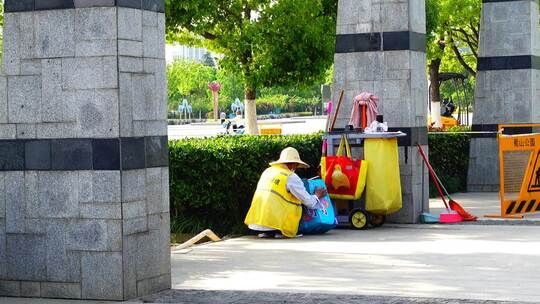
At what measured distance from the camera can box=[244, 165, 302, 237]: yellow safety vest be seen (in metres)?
14.4

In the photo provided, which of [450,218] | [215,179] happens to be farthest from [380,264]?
[450,218]

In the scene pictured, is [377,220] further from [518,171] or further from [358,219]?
[518,171]

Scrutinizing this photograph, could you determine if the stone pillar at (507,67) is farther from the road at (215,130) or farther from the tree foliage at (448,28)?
the road at (215,130)

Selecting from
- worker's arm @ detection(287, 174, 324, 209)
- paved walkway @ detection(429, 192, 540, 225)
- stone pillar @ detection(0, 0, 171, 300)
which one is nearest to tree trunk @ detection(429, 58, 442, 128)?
paved walkway @ detection(429, 192, 540, 225)

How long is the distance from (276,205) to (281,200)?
10cm

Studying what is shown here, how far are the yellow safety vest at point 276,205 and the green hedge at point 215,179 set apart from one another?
1.18 metres

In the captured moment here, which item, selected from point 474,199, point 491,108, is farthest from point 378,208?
point 491,108

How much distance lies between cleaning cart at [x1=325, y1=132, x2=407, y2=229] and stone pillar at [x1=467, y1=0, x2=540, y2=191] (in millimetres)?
7023

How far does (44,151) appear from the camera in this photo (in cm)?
1003

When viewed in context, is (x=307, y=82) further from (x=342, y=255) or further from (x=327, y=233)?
(x=342, y=255)

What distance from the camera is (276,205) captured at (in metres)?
14.5

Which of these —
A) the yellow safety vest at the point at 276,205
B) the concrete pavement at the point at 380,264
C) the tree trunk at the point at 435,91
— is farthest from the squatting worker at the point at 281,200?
the tree trunk at the point at 435,91

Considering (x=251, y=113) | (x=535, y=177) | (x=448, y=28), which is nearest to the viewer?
(x=535, y=177)

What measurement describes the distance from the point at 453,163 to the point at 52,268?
1481cm
